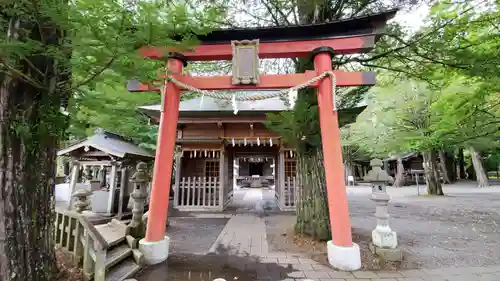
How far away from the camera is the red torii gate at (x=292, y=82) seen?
417 cm

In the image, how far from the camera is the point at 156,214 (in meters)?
4.32

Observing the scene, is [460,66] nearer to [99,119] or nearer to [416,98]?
[99,119]

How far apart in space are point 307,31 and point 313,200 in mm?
3681

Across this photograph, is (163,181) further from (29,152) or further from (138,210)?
(29,152)

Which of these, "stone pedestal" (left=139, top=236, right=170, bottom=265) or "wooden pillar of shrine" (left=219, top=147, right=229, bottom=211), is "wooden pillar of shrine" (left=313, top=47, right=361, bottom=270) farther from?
"wooden pillar of shrine" (left=219, top=147, right=229, bottom=211)

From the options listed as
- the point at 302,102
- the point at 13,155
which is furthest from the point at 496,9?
the point at 13,155

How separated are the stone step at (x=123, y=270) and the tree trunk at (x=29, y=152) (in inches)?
29.4

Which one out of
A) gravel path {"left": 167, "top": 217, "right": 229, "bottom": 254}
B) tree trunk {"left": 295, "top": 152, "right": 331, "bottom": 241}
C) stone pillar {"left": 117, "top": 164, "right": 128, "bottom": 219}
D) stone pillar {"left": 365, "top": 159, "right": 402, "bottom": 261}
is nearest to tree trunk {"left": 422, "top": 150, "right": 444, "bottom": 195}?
stone pillar {"left": 365, "top": 159, "right": 402, "bottom": 261}

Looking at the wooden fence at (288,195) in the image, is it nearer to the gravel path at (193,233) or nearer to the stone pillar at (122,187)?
the gravel path at (193,233)

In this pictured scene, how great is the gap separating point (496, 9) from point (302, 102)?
539cm

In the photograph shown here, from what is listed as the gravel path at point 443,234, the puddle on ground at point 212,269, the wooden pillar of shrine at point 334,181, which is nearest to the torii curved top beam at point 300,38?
the wooden pillar of shrine at point 334,181

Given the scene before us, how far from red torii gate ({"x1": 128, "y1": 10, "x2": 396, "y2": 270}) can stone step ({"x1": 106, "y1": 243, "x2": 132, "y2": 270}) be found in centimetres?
26

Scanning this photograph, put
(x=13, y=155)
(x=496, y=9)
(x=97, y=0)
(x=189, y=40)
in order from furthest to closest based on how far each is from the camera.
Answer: (x=496, y=9) → (x=189, y=40) → (x=13, y=155) → (x=97, y=0)

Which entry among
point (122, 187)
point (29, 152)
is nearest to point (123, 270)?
point (29, 152)
